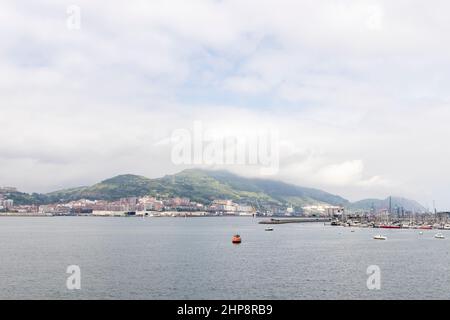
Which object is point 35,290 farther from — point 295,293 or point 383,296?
point 383,296

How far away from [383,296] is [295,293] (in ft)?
35.3

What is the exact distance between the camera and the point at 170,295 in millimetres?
57250

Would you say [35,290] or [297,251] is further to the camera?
[297,251]

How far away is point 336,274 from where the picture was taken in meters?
75.1

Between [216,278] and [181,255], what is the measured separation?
3371 centimetres
